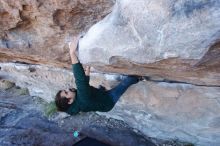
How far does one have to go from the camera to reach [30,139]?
4.41 m

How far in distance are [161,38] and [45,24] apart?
132cm

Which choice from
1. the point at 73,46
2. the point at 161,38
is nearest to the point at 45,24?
the point at 73,46

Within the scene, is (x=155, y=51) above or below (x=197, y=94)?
above

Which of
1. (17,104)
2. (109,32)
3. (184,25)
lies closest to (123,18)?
(109,32)

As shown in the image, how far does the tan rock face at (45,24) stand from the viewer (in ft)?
9.11

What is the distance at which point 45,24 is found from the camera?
3082 millimetres

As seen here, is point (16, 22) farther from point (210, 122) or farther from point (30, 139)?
point (210, 122)

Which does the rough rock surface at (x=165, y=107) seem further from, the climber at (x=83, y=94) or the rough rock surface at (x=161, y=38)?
the rough rock surface at (x=161, y=38)

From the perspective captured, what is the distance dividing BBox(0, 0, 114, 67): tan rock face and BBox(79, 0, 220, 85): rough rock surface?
14 cm

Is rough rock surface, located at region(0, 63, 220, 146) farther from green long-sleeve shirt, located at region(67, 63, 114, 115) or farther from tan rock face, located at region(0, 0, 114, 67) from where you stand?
tan rock face, located at region(0, 0, 114, 67)

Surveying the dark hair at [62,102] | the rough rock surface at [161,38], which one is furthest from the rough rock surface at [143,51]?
the dark hair at [62,102]

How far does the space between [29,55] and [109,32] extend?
162 centimetres

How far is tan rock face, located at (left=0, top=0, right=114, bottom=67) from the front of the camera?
2.78m

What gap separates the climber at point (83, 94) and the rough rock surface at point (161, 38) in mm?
134
